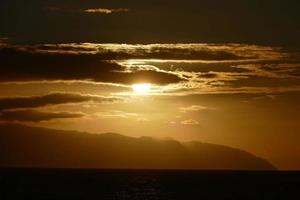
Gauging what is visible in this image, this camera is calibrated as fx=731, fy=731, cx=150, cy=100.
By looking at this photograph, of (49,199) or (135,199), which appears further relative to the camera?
(135,199)

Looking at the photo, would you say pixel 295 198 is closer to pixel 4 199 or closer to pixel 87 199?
pixel 87 199

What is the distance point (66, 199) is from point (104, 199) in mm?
5521

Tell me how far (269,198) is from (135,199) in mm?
18189

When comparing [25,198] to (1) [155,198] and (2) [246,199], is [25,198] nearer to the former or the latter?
(1) [155,198]

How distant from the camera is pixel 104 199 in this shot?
315 ft

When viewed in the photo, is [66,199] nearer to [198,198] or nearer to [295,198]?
[198,198]

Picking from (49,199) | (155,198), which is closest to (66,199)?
(49,199)

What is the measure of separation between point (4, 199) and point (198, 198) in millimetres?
26395

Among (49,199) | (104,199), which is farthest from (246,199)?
(49,199)

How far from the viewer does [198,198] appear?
9988 centimetres

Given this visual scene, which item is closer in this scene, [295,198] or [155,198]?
[295,198]

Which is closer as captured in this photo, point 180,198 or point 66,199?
Answer: point 66,199

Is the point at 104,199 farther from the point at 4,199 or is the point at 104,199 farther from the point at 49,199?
the point at 4,199

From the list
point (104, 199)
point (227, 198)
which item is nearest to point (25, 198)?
point (104, 199)
